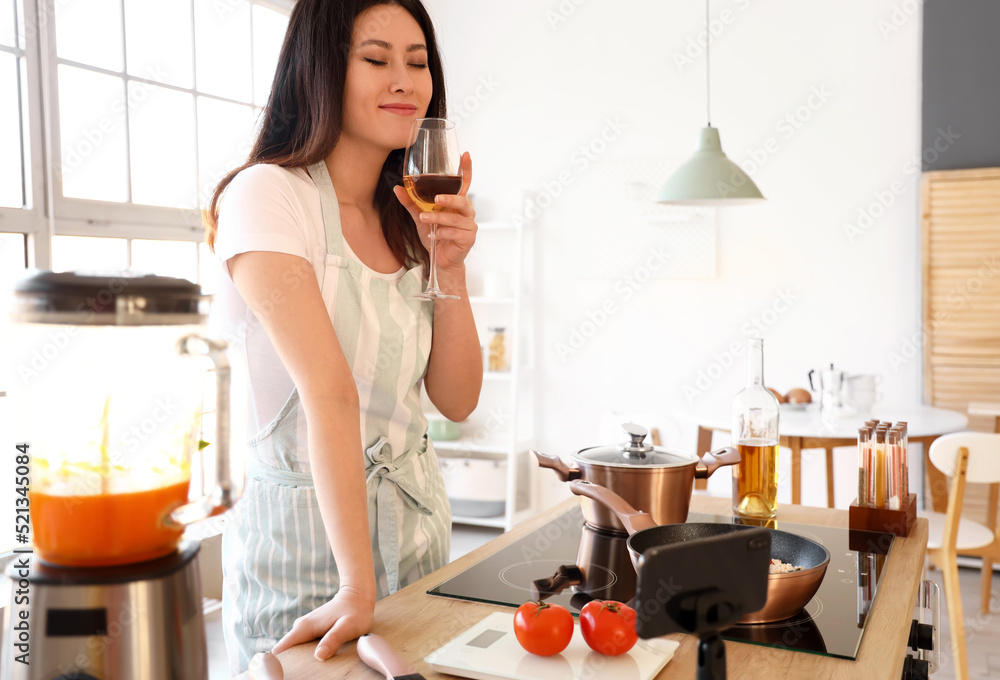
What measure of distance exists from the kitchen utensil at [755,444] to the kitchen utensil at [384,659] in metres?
0.80

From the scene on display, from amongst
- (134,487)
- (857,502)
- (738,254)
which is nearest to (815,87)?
(738,254)

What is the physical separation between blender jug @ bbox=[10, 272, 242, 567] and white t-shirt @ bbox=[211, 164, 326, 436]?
0.51 metres

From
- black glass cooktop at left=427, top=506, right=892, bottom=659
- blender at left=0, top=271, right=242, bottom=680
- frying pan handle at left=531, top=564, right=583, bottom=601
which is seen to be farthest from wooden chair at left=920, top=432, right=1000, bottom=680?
blender at left=0, top=271, right=242, bottom=680

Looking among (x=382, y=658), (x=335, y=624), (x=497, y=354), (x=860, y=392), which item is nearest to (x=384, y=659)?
(x=382, y=658)

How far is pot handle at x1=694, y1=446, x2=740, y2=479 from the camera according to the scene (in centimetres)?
138

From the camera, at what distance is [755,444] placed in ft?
4.95

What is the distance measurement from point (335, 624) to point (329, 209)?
0.62m

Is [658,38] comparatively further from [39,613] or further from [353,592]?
[39,613]

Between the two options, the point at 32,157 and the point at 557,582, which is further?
the point at 32,157

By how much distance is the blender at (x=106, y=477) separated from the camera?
61 cm

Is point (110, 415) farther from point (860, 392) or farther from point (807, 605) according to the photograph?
point (860, 392)

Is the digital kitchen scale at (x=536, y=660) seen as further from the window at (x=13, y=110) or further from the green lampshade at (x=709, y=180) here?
the green lampshade at (x=709, y=180)

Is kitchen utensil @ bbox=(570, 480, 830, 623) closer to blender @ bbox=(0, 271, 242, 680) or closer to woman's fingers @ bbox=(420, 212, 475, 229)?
woman's fingers @ bbox=(420, 212, 475, 229)

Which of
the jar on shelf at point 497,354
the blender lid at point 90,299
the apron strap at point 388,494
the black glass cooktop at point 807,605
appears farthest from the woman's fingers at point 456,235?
the jar on shelf at point 497,354
